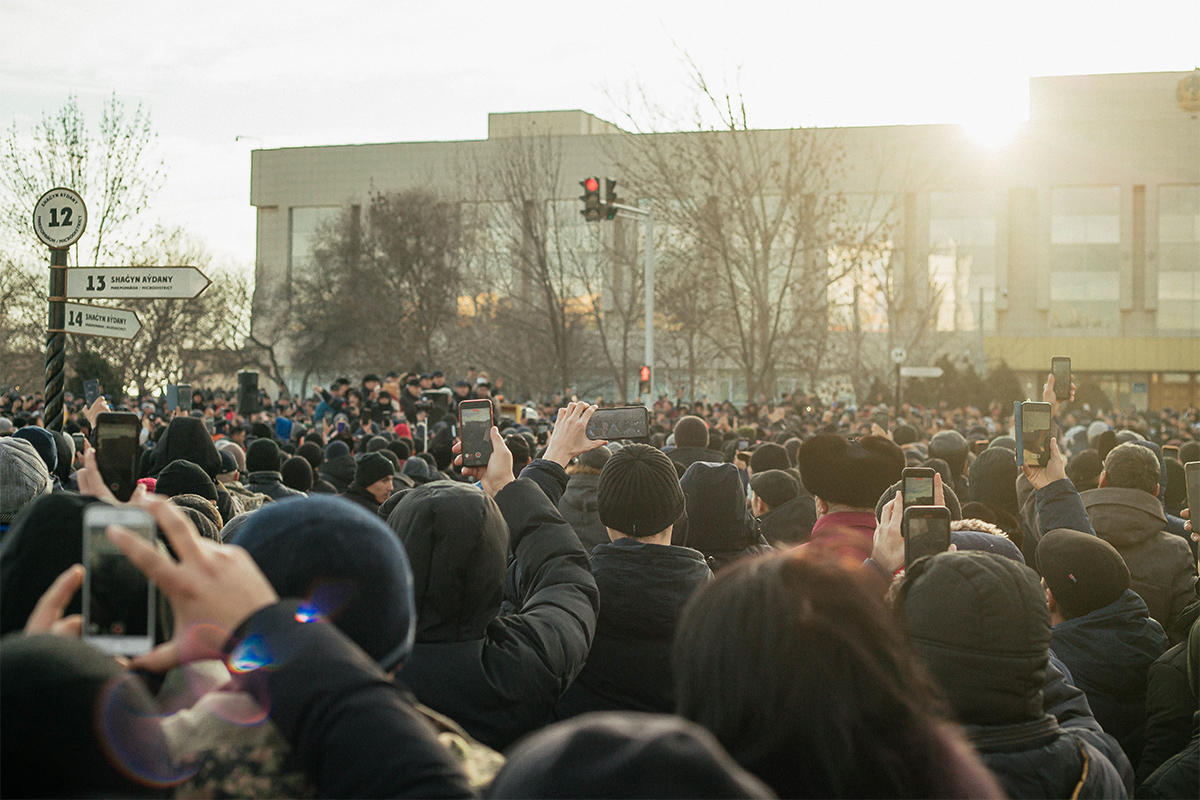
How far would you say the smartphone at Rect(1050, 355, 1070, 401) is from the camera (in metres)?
6.14

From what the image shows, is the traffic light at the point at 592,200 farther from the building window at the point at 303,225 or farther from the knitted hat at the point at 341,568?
the building window at the point at 303,225

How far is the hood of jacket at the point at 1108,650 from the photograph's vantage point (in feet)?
12.7

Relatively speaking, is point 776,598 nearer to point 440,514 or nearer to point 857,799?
point 857,799

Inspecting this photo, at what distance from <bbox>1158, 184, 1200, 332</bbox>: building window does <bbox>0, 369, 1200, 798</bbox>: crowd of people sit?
211 feet

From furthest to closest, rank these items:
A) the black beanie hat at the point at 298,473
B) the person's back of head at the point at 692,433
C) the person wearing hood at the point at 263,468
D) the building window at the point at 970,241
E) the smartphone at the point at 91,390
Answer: the building window at the point at 970,241 < the smartphone at the point at 91,390 < the black beanie hat at the point at 298,473 < the person's back of head at the point at 692,433 < the person wearing hood at the point at 263,468

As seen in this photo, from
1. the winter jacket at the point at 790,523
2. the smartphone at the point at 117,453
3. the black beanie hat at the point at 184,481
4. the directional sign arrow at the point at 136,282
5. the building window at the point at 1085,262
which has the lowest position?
the winter jacket at the point at 790,523

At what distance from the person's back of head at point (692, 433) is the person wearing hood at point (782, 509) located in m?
1.48

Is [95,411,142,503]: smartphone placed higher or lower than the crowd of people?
higher

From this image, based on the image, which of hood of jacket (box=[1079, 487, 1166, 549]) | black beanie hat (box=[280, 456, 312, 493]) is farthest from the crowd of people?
black beanie hat (box=[280, 456, 312, 493])

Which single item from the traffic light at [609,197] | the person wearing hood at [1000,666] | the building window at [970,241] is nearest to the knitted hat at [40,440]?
the person wearing hood at [1000,666]

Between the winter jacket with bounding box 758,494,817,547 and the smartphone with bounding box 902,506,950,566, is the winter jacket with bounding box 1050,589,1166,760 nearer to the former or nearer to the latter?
the smartphone with bounding box 902,506,950,566

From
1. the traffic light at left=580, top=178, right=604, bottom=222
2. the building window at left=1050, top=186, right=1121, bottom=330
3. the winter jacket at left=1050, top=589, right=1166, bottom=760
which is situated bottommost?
the winter jacket at left=1050, top=589, right=1166, bottom=760

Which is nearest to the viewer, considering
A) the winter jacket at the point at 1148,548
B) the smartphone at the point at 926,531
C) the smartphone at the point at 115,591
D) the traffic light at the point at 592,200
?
the smartphone at the point at 115,591

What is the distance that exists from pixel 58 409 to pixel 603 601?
585 cm
